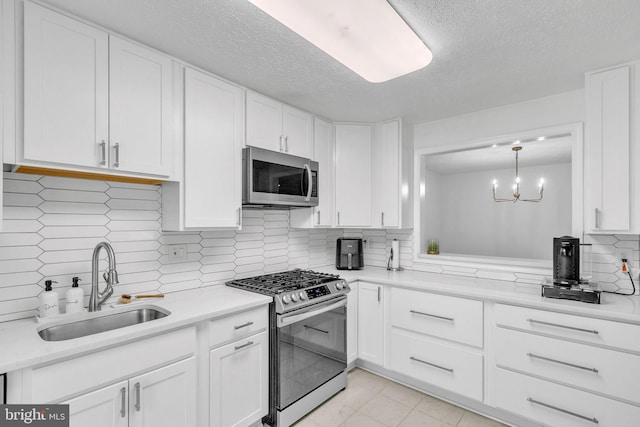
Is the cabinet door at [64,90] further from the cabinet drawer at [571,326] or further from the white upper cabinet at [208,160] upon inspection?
the cabinet drawer at [571,326]

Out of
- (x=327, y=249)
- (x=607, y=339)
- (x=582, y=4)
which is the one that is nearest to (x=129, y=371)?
(x=327, y=249)

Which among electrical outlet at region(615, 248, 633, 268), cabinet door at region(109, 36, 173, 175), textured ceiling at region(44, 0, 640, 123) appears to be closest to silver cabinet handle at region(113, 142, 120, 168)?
cabinet door at region(109, 36, 173, 175)

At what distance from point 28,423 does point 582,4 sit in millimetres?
2928

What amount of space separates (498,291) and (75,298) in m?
2.64

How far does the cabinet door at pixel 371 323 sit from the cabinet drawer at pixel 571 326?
92cm

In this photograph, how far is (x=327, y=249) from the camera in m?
3.49

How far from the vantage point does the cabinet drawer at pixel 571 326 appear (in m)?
1.75

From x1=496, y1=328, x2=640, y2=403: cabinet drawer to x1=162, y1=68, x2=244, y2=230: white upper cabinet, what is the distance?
2063mm

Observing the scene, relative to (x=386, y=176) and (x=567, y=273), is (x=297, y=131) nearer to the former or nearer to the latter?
(x=386, y=176)

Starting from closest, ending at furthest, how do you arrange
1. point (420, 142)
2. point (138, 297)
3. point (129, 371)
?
point (129, 371) < point (138, 297) < point (420, 142)

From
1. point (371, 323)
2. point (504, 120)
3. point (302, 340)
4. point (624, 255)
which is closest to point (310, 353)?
point (302, 340)

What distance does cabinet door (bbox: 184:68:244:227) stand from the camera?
6.53ft

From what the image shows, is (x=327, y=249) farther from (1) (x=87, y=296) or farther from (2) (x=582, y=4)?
(2) (x=582, y=4)

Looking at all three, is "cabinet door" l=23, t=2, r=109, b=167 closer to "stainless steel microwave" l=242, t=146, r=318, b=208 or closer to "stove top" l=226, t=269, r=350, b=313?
"stainless steel microwave" l=242, t=146, r=318, b=208
